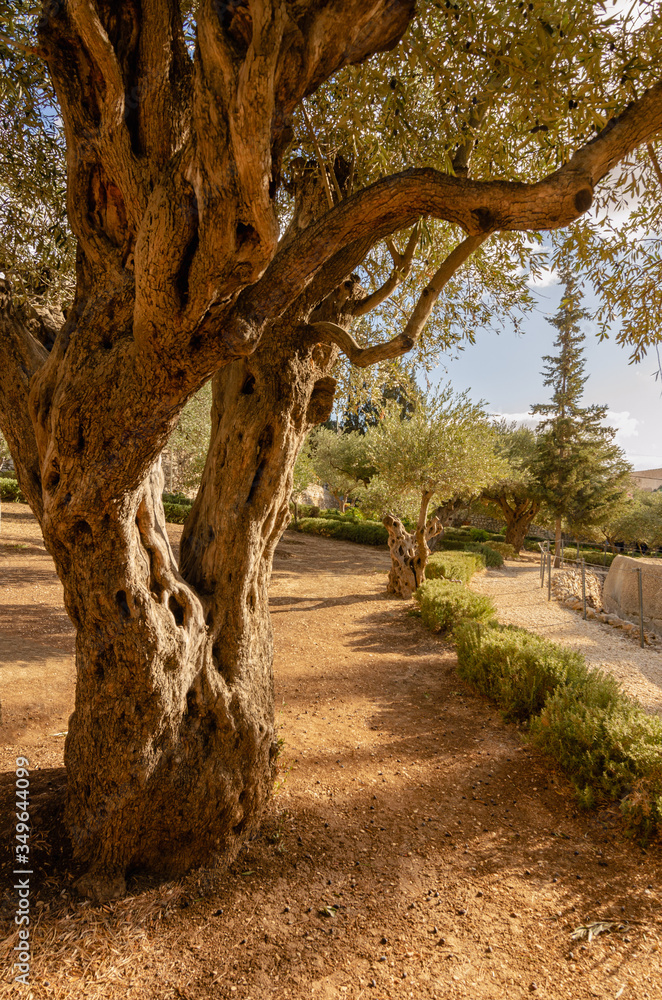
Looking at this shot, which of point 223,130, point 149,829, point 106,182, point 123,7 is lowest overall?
point 149,829

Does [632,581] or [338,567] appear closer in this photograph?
[632,581]

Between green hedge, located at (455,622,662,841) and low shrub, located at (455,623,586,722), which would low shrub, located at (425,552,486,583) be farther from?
green hedge, located at (455,622,662,841)

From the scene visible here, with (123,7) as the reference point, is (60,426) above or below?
below

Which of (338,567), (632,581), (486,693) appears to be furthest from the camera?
(338,567)

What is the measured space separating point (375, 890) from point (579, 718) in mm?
2431

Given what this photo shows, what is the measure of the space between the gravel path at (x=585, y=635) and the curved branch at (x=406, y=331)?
540 centimetres

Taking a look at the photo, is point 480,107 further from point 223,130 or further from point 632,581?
point 632,581

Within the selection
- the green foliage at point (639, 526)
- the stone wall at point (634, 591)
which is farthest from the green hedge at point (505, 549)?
the stone wall at point (634, 591)

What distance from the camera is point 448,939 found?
259 centimetres

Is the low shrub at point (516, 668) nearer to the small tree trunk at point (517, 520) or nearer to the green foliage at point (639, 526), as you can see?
the small tree trunk at point (517, 520)

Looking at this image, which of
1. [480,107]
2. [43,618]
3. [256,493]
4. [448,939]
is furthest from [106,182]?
[43,618]

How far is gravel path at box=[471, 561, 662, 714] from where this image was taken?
24.5ft

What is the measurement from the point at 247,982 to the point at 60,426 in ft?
9.57

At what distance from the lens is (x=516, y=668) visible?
5.56 meters
